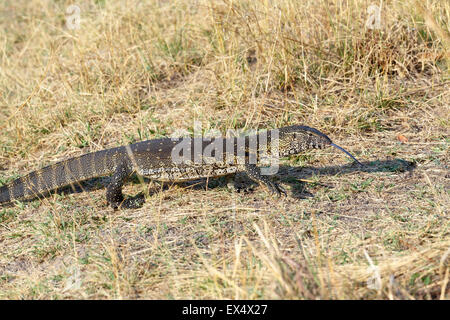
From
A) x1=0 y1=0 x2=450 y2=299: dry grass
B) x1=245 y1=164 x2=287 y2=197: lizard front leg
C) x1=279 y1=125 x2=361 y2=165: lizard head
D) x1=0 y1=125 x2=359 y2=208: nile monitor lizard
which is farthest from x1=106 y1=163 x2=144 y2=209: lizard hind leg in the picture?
x1=279 y1=125 x2=361 y2=165: lizard head

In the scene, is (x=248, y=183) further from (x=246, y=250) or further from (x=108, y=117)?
(x=108, y=117)

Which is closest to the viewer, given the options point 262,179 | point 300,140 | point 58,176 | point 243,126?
point 262,179

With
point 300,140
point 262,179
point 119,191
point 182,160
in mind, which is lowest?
point 119,191

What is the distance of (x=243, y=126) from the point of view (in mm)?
6711

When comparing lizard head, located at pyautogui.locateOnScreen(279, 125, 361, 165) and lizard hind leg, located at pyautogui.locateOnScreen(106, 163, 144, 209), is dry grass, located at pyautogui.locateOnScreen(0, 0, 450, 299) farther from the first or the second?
lizard head, located at pyautogui.locateOnScreen(279, 125, 361, 165)

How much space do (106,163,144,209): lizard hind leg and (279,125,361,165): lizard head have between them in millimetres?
1700

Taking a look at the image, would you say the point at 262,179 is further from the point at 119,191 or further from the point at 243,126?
the point at 119,191

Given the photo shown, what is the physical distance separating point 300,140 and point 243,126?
134 cm

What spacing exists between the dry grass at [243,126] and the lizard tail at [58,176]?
0.18 metres

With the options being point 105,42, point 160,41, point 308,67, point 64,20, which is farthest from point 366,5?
point 64,20

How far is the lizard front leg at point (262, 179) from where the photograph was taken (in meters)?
5.35

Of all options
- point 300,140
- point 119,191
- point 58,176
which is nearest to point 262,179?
point 300,140

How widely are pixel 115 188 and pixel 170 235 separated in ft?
3.49

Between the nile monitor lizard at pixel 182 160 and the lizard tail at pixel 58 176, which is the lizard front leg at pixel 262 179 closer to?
the nile monitor lizard at pixel 182 160
